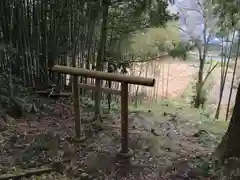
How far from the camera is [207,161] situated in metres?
2.88

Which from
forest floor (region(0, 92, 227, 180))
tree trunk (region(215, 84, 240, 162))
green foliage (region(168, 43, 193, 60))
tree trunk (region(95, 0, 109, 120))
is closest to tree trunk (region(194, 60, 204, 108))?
green foliage (region(168, 43, 193, 60))

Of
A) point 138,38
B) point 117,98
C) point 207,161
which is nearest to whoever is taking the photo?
point 207,161

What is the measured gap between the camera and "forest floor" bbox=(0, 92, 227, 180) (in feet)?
9.19

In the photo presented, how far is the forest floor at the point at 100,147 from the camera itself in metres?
2.80

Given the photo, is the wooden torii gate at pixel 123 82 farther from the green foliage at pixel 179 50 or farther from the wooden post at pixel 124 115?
the green foliage at pixel 179 50

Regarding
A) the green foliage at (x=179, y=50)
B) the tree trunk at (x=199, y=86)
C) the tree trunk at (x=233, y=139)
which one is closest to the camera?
the tree trunk at (x=233, y=139)

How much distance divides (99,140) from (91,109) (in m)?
1.19

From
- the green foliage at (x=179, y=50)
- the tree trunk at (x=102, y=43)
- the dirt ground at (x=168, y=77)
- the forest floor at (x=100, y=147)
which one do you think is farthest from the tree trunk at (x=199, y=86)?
the tree trunk at (x=102, y=43)

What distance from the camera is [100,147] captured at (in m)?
3.24

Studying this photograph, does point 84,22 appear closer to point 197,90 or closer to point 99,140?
point 99,140

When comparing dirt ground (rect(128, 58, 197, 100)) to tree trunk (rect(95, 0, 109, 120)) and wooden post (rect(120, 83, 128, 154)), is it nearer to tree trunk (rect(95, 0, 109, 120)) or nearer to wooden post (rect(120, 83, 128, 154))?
tree trunk (rect(95, 0, 109, 120))

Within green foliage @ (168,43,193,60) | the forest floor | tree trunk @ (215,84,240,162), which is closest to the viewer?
tree trunk @ (215,84,240,162)

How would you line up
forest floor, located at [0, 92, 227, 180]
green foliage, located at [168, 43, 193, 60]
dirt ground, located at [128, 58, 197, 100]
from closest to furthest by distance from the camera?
forest floor, located at [0, 92, 227, 180] < green foliage, located at [168, 43, 193, 60] < dirt ground, located at [128, 58, 197, 100]

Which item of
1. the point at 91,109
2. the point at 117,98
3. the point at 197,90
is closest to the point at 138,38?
the point at 117,98
